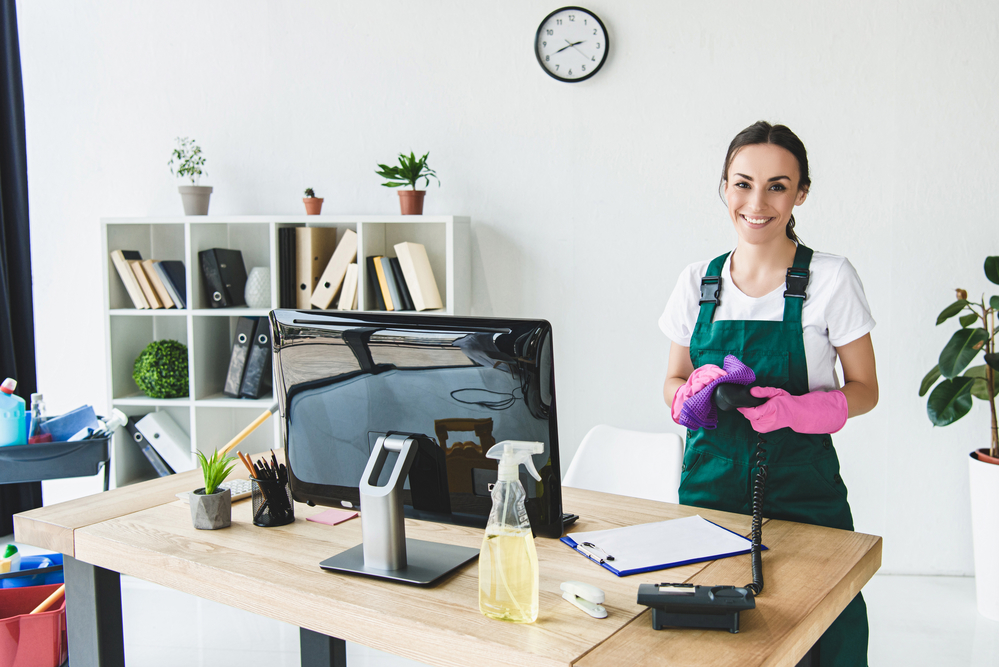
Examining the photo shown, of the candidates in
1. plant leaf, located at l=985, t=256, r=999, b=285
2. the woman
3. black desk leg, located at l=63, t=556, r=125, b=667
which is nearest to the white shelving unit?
the woman

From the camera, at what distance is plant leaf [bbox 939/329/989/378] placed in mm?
2697

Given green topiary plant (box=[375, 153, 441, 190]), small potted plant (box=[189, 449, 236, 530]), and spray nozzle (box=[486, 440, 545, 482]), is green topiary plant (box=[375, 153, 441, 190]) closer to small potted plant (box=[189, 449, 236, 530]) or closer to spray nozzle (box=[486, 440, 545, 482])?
small potted plant (box=[189, 449, 236, 530])

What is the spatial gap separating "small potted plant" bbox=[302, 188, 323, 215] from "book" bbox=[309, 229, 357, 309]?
0.68 ft

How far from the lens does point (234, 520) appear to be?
1.61 meters

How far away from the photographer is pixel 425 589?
1237mm

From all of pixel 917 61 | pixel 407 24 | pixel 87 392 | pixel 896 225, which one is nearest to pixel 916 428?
pixel 896 225

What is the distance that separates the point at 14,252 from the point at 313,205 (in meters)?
1.59

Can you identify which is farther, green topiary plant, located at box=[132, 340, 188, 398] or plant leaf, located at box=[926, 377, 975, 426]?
green topiary plant, located at box=[132, 340, 188, 398]

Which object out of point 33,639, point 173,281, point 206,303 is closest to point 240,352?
point 206,303

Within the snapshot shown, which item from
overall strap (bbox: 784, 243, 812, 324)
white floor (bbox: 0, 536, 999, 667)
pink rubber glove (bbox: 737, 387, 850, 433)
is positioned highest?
overall strap (bbox: 784, 243, 812, 324)

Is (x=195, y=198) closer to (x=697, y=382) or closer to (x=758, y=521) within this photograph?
(x=697, y=382)

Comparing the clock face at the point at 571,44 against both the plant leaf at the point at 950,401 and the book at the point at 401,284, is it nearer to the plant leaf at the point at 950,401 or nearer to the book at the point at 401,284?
A: the book at the point at 401,284

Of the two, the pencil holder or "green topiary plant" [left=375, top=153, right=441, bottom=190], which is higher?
"green topiary plant" [left=375, top=153, right=441, bottom=190]

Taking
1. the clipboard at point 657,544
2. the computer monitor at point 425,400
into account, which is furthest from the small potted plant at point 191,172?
the clipboard at point 657,544
